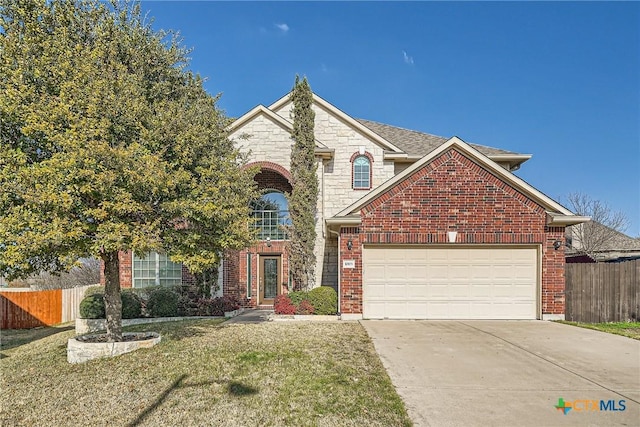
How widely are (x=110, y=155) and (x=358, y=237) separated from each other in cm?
731

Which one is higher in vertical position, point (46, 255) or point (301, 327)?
point (46, 255)

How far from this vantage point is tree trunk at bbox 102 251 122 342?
30.2 ft

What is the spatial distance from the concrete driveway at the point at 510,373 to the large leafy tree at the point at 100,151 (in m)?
4.67

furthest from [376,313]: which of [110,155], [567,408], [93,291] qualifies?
[93,291]

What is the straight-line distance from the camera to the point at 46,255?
8.12 m

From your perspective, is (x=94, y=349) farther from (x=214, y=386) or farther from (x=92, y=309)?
(x=92, y=309)

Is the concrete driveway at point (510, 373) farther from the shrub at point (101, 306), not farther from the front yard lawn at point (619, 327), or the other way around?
the shrub at point (101, 306)

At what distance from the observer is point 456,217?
12.4 metres

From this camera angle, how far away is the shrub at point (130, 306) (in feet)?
45.2

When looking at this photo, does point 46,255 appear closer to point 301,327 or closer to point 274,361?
point 274,361

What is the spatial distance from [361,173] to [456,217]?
587 cm

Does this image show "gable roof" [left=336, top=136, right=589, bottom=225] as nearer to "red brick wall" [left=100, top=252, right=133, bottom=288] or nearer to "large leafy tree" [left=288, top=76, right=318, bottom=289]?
"large leafy tree" [left=288, top=76, right=318, bottom=289]

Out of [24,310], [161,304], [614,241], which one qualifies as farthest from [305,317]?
[614,241]

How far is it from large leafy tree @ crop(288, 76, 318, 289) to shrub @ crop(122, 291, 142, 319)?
5.42m
